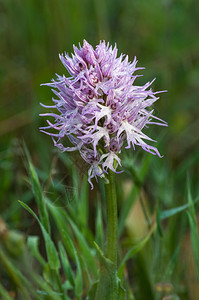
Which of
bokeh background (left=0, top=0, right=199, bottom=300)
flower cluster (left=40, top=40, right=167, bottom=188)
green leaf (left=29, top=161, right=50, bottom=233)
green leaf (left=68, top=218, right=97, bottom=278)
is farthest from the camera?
bokeh background (left=0, top=0, right=199, bottom=300)

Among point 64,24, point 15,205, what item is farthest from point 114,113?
point 64,24

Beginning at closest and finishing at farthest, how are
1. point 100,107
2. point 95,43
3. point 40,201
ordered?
1. point 100,107
2. point 40,201
3. point 95,43

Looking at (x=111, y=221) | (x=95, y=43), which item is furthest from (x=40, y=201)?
(x=95, y=43)

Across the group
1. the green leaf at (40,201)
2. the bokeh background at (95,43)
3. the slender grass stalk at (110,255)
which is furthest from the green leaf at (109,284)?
the bokeh background at (95,43)

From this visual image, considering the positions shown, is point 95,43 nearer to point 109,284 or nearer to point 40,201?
point 40,201

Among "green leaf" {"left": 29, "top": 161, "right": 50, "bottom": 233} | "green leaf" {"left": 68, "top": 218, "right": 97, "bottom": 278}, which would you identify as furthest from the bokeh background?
"green leaf" {"left": 29, "top": 161, "right": 50, "bottom": 233}

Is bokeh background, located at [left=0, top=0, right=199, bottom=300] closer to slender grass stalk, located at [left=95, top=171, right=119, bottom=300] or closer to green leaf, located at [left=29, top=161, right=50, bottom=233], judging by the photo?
green leaf, located at [left=29, top=161, right=50, bottom=233]

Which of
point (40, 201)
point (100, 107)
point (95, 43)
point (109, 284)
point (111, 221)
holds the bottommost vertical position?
point (109, 284)
